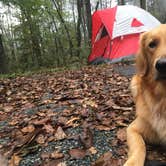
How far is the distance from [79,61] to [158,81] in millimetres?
11846

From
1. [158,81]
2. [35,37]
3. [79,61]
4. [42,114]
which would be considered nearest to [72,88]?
[42,114]

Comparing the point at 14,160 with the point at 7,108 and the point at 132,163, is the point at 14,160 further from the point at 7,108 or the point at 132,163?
the point at 7,108

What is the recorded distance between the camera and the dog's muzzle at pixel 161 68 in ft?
7.62

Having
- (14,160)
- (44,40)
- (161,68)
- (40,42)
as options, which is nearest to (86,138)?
(14,160)

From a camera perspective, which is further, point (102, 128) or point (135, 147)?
point (102, 128)

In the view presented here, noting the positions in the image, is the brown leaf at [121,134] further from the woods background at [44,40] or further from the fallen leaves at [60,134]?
the woods background at [44,40]

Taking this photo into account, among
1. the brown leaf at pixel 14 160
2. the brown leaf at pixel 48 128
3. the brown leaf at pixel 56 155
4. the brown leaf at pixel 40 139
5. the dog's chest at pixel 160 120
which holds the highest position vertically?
the dog's chest at pixel 160 120

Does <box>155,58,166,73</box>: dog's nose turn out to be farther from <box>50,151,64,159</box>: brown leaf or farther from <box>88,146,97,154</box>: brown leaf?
<box>50,151,64,159</box>: brown leaf

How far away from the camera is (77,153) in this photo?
2318 mm

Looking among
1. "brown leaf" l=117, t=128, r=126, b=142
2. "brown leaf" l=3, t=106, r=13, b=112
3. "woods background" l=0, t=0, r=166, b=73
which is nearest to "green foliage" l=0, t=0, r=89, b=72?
"woods background" l=0, t=0, r=166, b=73

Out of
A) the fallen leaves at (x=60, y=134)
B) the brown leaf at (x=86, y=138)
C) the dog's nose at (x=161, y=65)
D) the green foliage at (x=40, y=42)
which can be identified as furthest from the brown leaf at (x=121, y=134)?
the green foliage at (x=40, y=42)

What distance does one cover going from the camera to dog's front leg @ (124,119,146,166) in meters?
1.96

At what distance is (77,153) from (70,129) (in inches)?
22.6

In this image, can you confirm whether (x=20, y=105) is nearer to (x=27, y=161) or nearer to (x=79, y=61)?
(x=27, y=161)
